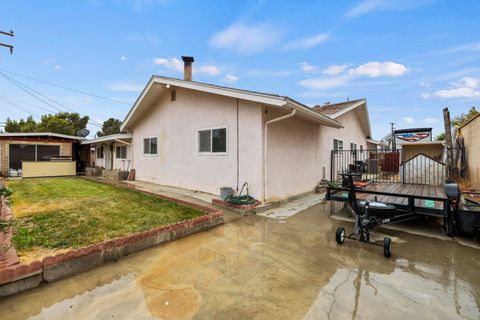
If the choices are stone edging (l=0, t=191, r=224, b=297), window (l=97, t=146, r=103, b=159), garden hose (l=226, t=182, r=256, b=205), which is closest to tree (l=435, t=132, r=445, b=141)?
garden hose (l=226, t=182, r=256, b=205)

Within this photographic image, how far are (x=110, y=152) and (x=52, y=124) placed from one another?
79.0 feet

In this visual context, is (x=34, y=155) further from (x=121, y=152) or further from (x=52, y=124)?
(x=52, y=124)

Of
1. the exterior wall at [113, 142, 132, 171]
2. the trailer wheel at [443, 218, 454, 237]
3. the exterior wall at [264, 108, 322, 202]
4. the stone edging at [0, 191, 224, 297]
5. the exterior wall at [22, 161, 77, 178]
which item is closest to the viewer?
the stone edging at [0, 191, 224, 297]

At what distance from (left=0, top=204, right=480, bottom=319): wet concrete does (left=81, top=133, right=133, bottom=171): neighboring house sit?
11001 mm

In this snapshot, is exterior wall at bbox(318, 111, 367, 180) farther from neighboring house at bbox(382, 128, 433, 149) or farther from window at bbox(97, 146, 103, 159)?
window at bbox(97, 146, 103, 159)

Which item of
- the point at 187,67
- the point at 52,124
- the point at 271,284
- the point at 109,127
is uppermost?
the point at 109,127

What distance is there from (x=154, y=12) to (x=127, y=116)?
16.5ft

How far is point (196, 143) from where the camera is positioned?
8594 mm

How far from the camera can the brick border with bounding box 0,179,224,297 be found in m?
2.59

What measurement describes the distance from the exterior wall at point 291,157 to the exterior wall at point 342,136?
646mm

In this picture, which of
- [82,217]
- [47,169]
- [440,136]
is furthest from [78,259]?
[440,136]

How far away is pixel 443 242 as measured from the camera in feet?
13.1

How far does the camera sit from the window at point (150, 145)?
11.1 metres

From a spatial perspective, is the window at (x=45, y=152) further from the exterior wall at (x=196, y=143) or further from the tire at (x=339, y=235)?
the tire at (x=339, y=235)
